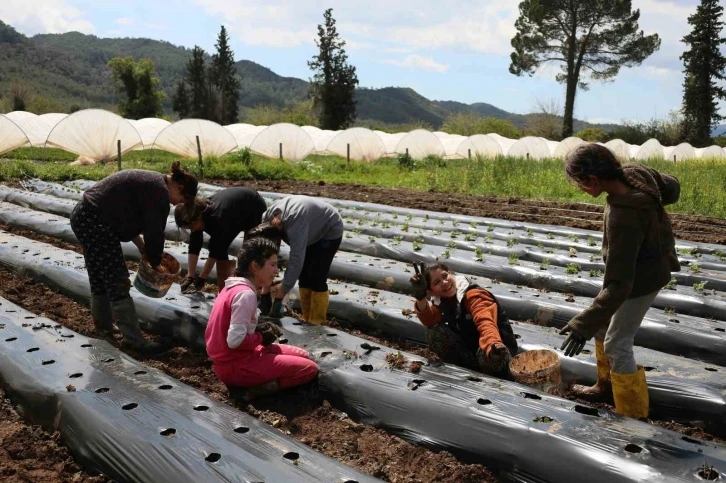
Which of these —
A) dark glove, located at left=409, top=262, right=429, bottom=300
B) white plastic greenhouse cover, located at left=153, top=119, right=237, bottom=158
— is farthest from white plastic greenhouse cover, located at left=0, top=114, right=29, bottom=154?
dark glove, located at left=409, top=262, right=429, bottom=300

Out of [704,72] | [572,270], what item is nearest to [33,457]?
[572,270]

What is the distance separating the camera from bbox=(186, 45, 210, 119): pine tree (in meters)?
56.3

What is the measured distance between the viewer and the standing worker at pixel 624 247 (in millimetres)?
2684

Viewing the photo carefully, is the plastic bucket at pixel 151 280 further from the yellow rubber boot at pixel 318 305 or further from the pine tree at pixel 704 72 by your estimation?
the pine tree at pixel 704 72

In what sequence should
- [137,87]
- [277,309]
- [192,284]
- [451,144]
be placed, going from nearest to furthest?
[277,309] < [192,284] < [451,144] < [137,87]

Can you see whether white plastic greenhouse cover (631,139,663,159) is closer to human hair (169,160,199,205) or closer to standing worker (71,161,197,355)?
human hair (169,160,199,205)

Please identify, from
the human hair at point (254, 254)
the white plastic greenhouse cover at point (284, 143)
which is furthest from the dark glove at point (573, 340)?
the white plastic greenhouse cover at point (284, 143)

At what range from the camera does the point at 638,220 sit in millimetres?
2689

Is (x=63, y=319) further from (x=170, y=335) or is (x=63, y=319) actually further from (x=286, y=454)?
(x=286, y=454)

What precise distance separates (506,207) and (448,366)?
27.1 feet

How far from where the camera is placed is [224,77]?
186 feet

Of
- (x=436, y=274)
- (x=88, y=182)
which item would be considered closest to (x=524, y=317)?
(x=436, y=274)

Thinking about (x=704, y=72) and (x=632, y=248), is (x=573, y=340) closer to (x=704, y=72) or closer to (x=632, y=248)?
(x=632, y=248)

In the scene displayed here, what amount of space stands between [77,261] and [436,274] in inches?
164
